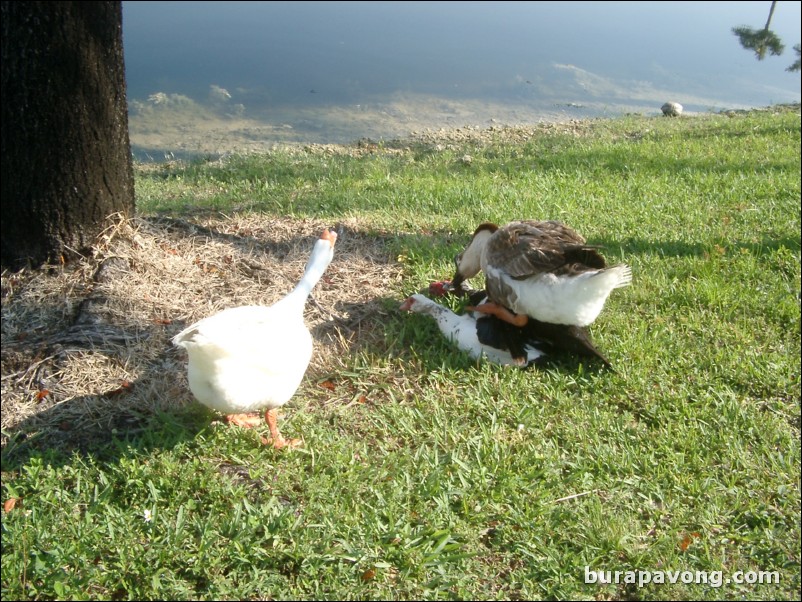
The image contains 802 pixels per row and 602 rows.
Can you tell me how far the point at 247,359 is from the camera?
3.18 metres

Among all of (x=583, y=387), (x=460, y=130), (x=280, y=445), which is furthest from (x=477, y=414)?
(x=460, y=130)

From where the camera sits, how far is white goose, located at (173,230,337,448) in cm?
306

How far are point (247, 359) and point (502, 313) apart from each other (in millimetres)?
1744

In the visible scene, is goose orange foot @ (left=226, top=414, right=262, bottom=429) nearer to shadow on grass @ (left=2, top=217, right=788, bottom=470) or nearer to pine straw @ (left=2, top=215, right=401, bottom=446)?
shadow on grass @ (left=2, top=217, right=788, bottom=470)

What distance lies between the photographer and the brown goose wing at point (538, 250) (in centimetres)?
404

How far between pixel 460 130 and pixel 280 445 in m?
7.55

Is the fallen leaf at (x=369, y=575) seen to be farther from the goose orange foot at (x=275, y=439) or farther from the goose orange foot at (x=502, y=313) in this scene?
the goose orange foot at (x=502, y=313)

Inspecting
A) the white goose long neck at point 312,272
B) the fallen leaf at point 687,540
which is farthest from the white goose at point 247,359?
the fallen leaf at point 687,540

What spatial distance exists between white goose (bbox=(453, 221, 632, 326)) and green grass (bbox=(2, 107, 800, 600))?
373mm

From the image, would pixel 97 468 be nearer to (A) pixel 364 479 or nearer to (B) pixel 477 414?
(A) pixel 364 479

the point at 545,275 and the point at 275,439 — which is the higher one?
the point at 545,275

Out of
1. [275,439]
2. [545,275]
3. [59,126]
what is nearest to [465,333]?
[545,275]

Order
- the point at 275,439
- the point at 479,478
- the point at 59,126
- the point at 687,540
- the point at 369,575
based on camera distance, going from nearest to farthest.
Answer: the point at 369,575, the point at 687,540, the point at 479,478, the point at 275,439, the point at 59,126

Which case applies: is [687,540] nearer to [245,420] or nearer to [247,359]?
[247,359]
